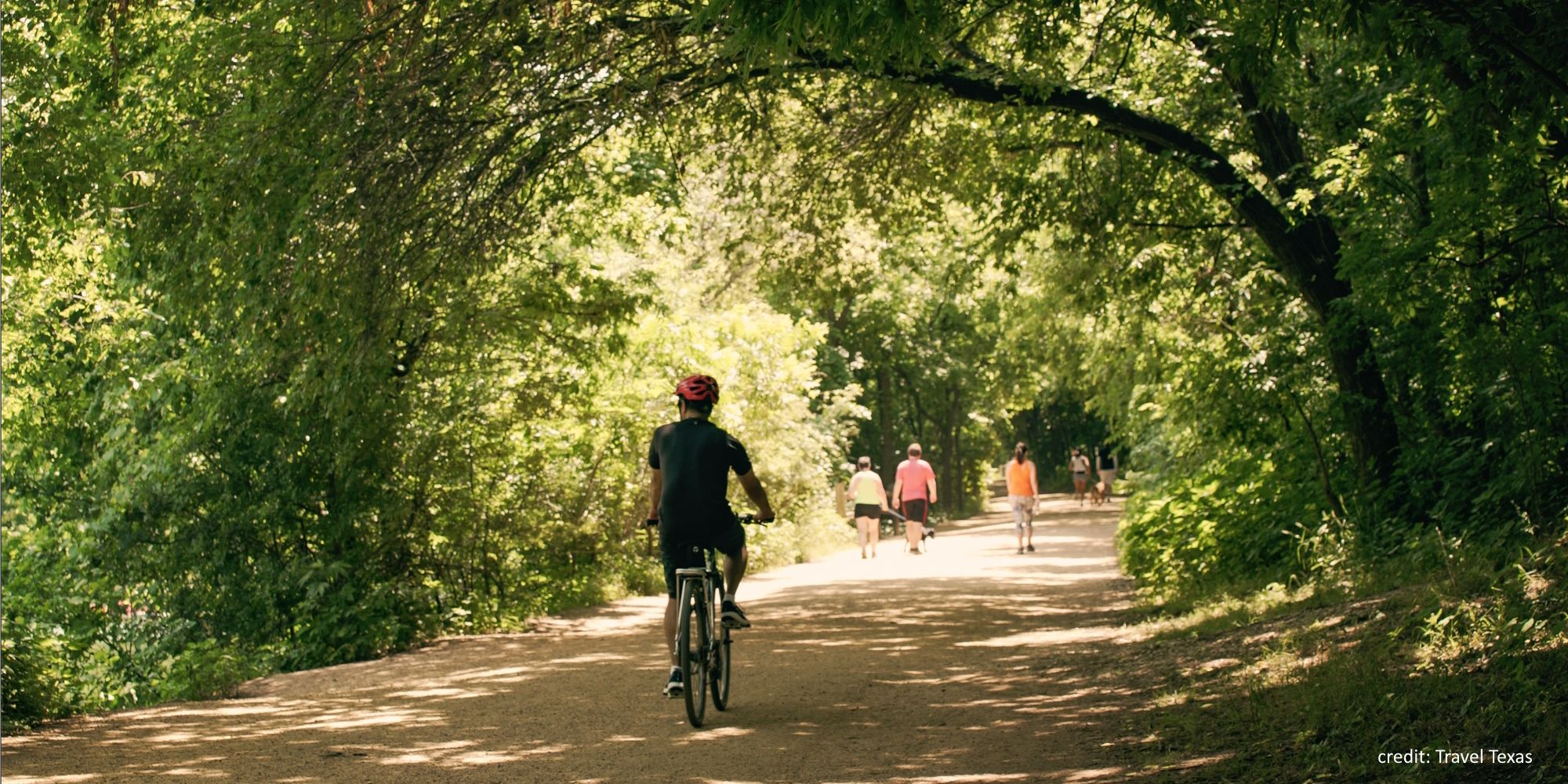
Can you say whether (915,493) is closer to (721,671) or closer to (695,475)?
(721,671)

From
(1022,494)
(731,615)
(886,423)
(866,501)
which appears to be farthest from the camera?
(886,423)

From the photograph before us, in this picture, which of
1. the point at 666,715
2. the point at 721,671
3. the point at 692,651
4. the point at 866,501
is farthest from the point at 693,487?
the point at 866,501

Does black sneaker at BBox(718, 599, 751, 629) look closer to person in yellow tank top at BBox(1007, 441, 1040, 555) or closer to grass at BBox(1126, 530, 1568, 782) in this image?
grass at BBox(1126, 530, 1568, 782)

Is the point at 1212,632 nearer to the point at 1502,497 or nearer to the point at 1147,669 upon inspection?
the point at 1147,669

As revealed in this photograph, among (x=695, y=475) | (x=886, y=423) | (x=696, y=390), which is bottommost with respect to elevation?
(x=695, y=475)

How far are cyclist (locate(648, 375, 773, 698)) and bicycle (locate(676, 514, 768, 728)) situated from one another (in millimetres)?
82

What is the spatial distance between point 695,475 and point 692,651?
107 cm

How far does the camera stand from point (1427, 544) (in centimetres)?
1173

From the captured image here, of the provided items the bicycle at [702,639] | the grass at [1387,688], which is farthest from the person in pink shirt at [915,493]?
the bicycle at [702,639]

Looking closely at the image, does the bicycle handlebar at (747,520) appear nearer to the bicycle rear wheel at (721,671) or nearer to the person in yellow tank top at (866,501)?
the bicycle rear wheel at (721,671)

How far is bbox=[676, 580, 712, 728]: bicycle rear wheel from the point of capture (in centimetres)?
881

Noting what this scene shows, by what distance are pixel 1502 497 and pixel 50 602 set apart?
1564 cm

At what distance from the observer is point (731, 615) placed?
30.6ft

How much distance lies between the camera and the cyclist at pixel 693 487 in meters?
9.09
